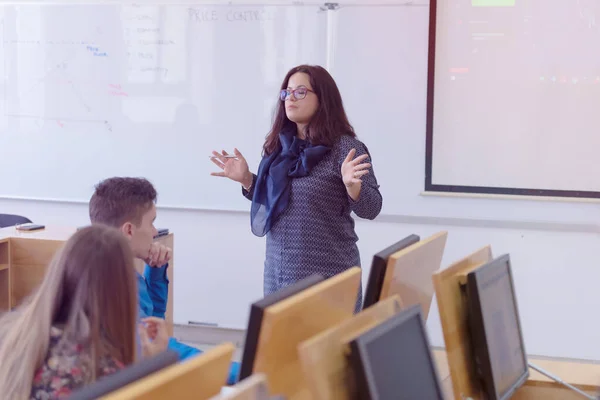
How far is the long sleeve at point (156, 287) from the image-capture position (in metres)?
2.42

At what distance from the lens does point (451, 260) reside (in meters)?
3.85

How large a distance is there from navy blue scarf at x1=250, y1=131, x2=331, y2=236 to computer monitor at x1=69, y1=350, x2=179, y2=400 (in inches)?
67.6

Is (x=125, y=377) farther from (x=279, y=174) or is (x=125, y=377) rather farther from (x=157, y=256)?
(x=279, y=174)

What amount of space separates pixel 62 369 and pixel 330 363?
49 cm

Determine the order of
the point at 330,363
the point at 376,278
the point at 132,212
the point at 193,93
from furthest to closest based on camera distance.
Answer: the point at 193,93
the point at 132,212
the point at 376,278
the point at 330,363

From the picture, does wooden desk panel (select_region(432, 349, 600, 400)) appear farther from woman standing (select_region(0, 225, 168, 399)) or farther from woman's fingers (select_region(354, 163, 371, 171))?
woman standing (select_region(0, 225, 168, 399))

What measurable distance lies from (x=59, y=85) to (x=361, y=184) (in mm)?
2426

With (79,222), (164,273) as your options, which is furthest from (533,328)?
(79,222)

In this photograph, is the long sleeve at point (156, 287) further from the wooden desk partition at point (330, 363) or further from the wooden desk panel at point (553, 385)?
the wooden desk partition at point (330, 363)

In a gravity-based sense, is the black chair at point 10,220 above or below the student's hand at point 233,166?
below

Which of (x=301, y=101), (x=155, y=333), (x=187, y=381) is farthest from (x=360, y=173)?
(x=187, y=381)

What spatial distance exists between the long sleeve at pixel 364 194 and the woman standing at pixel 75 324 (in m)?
1.26

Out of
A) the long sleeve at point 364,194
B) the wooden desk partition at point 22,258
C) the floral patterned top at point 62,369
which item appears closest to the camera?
the floral patterned top at point 62,369

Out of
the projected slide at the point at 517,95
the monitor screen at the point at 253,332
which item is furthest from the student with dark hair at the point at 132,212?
the projected slide at the point at 517,95
